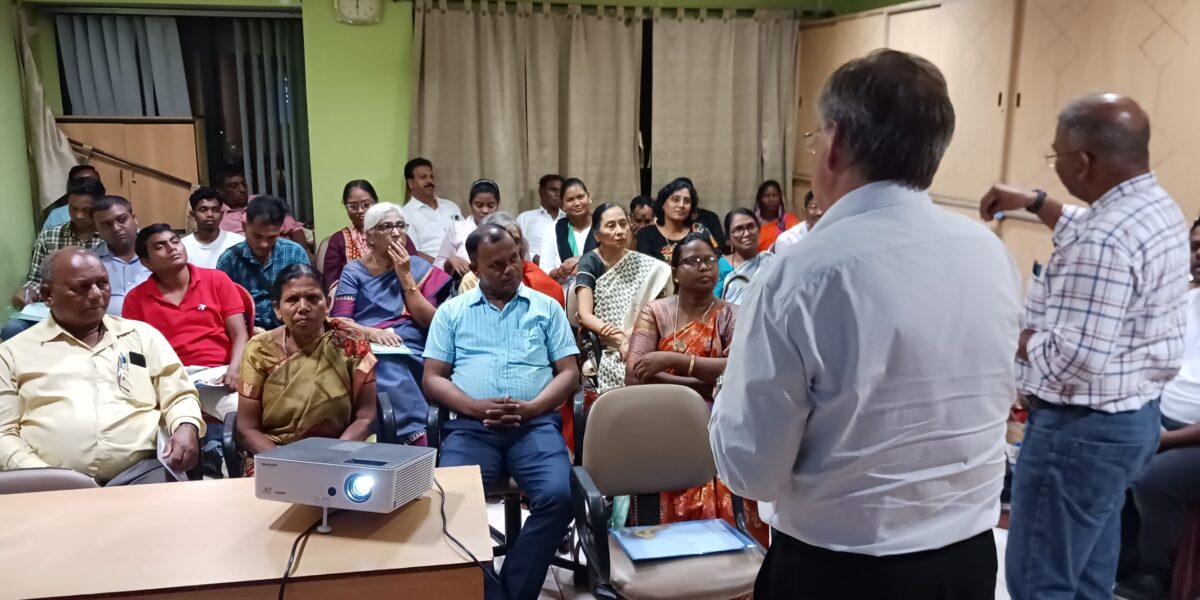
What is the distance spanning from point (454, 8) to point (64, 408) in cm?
379

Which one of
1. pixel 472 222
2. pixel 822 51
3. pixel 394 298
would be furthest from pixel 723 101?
pixel 394 298

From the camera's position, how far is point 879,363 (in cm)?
110

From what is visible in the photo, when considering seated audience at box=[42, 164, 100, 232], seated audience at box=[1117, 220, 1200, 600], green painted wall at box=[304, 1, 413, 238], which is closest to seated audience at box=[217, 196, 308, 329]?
seated audience at box=[42, 164, 100, 232]

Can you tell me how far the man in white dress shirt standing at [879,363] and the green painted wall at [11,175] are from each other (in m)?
5.02

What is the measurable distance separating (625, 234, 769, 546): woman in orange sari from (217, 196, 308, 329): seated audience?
1.83m

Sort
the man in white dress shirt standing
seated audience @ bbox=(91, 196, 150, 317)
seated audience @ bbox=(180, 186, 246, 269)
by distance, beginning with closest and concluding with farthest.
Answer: the man in white dress shirt standing, seated audience @ bbox=(91, 196, 150, 317), seated audience @ bbox=(180, 186, 246, 269)

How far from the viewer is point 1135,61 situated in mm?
3438

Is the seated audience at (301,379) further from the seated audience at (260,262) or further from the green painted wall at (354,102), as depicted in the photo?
the green painted wall at (354,102)

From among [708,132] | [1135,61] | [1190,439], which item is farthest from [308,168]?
[1190,439]

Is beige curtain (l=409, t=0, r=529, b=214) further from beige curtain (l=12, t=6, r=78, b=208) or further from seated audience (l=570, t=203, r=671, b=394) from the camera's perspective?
beige curtain (l=12, t=6, r=78, b=208)

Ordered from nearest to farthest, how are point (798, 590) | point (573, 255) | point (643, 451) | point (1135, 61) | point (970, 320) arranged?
point (970, 320) < point (798, 590) < point (643, 451) < point (1135, 61) < point (573, 255)

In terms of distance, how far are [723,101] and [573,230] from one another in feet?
6.02

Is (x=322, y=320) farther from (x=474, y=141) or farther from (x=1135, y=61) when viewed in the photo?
(x=1135, y=61)

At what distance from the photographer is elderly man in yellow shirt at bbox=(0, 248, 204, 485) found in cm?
238
